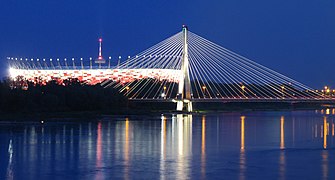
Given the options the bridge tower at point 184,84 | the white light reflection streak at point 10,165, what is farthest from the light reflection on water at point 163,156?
the bridge tower at point 184,84

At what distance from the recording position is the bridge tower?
43562mm

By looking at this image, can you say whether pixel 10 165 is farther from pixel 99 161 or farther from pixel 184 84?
pixel 184 84

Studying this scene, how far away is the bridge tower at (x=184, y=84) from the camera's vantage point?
43.6 meters

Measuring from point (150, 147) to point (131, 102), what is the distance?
31.2 meters

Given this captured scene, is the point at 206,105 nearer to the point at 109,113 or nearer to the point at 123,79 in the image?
the point at 123,79

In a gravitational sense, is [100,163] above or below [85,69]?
below

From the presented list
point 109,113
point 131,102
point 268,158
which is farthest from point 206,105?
point 268,158

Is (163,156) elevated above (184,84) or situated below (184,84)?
below

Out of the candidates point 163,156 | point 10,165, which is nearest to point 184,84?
point 163,156

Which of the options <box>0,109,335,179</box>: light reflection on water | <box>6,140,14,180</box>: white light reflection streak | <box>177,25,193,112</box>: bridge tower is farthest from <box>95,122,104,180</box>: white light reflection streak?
<box>177,25,193,112</box>: bridge tower

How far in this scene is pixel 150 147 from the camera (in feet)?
59.6

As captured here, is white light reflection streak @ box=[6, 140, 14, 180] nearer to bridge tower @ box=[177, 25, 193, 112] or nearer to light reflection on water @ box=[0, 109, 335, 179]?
light reflection on water @ box=[0, 109, 335, 179]

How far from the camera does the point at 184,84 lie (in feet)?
147

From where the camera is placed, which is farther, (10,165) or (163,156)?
(163,156)
